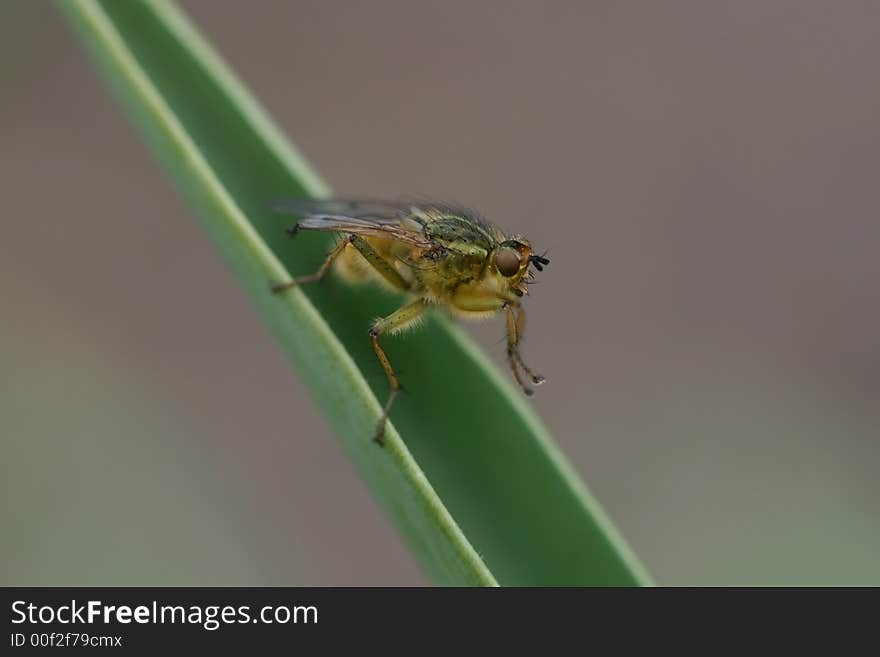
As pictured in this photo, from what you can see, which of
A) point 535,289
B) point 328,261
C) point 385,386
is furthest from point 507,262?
point 535,289

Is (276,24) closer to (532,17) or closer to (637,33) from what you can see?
(532,17)

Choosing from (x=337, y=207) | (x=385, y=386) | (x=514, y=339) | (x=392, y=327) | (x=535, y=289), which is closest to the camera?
(x=385, y=386)

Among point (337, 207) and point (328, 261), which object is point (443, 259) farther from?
point (328, 261)

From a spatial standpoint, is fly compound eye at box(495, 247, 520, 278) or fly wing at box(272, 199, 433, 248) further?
fly compound eye at box(495, 247, 520, 278)

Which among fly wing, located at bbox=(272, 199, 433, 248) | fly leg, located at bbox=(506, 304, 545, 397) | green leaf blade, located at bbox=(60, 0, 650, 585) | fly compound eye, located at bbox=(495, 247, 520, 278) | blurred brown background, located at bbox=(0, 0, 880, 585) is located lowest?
green leaf blade, located at bbox=(60, 0, 650, 585)

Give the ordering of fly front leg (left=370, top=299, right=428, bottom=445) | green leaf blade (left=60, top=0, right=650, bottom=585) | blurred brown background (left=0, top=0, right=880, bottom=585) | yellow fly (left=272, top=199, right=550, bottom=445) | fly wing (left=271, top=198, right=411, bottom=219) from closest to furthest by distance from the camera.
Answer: green leaf blade (left=60, top=0, right=650, bottom=585) → fly front leg (left=370, top=299, right=428, bottom=445) → fly wing (left=271, top=198, right=411, bottom=219) → yellow fly (left=272, top=199, right=550, bottom=445) → blurred brown background (left=0, top=0, right=880, bottom=585)

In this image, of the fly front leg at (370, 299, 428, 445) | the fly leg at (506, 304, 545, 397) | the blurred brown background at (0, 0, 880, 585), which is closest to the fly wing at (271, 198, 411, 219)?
the fly front leg at (370, 299, 428, 445)

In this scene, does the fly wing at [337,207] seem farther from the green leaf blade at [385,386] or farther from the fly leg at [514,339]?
the fly leg at [514,339]

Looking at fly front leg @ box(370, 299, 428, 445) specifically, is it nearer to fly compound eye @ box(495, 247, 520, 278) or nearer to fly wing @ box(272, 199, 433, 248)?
fly wing @ box(272, 199, 433, 248)
